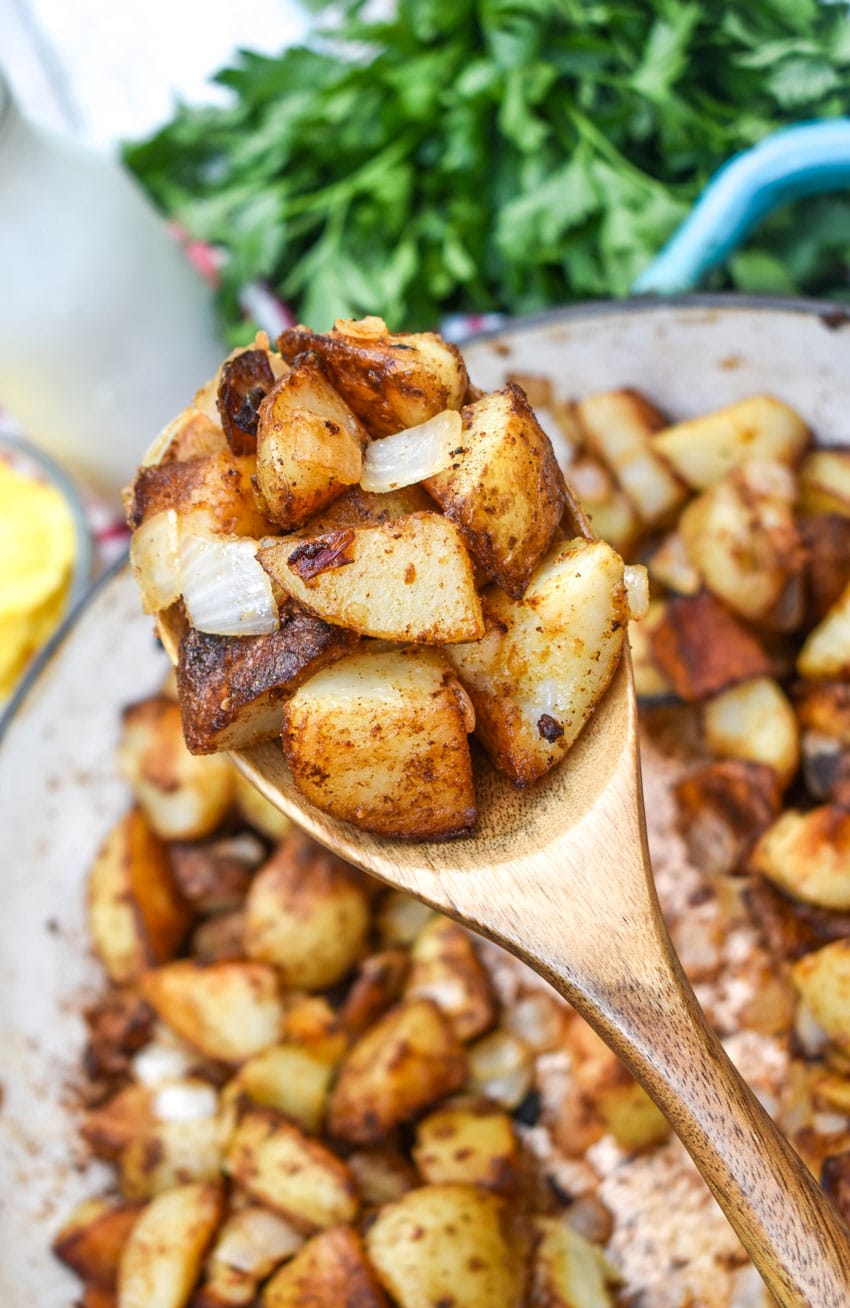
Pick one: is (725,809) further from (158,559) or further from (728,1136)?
(158,559)

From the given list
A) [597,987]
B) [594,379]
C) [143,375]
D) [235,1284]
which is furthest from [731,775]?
[143,375]

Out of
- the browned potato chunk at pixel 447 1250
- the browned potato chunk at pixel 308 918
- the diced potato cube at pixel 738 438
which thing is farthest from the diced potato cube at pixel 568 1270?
the diced potato cube at pixel 738 438

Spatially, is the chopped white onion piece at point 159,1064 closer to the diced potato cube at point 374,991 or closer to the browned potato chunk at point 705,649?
the diced potato cube at point 374,991

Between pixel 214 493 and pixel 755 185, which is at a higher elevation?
pixel 214 493

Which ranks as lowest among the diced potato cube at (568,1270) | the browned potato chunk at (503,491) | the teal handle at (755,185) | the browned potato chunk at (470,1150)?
the diced potato cube at (568,1270)

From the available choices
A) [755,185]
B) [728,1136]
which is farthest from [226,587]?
[755,185]

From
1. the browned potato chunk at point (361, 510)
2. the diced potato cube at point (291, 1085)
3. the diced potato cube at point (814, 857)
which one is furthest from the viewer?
the diced potato cube at point (291, 1085)
